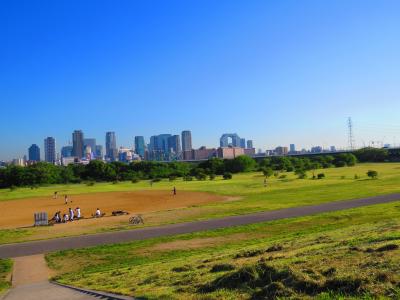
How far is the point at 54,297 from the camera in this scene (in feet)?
47.1

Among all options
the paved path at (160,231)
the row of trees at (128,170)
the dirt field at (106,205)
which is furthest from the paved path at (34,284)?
the row of trees at (128,170)

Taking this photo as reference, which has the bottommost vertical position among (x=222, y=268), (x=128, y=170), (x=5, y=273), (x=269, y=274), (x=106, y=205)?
(x=5, y=273)

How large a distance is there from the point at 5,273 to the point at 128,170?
115869mm

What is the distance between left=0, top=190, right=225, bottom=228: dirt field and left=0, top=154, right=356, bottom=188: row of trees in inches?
1971

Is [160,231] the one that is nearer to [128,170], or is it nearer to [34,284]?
[34,284]

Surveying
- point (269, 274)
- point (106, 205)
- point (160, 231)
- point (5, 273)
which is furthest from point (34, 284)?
point (106, 205)

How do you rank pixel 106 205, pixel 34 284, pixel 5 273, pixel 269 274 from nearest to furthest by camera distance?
pixel 269 274 → pixel 34 284 → pixel 5 273 → pixel 106 205

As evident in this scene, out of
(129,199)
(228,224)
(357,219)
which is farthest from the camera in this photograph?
(129,199)

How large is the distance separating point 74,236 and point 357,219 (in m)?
21.8

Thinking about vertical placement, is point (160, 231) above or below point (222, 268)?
below

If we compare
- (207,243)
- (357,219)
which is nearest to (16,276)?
(207,243)

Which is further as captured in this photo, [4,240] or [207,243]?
[4,240]

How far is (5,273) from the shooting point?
75.2ft

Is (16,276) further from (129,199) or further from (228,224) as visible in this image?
(129,199)
